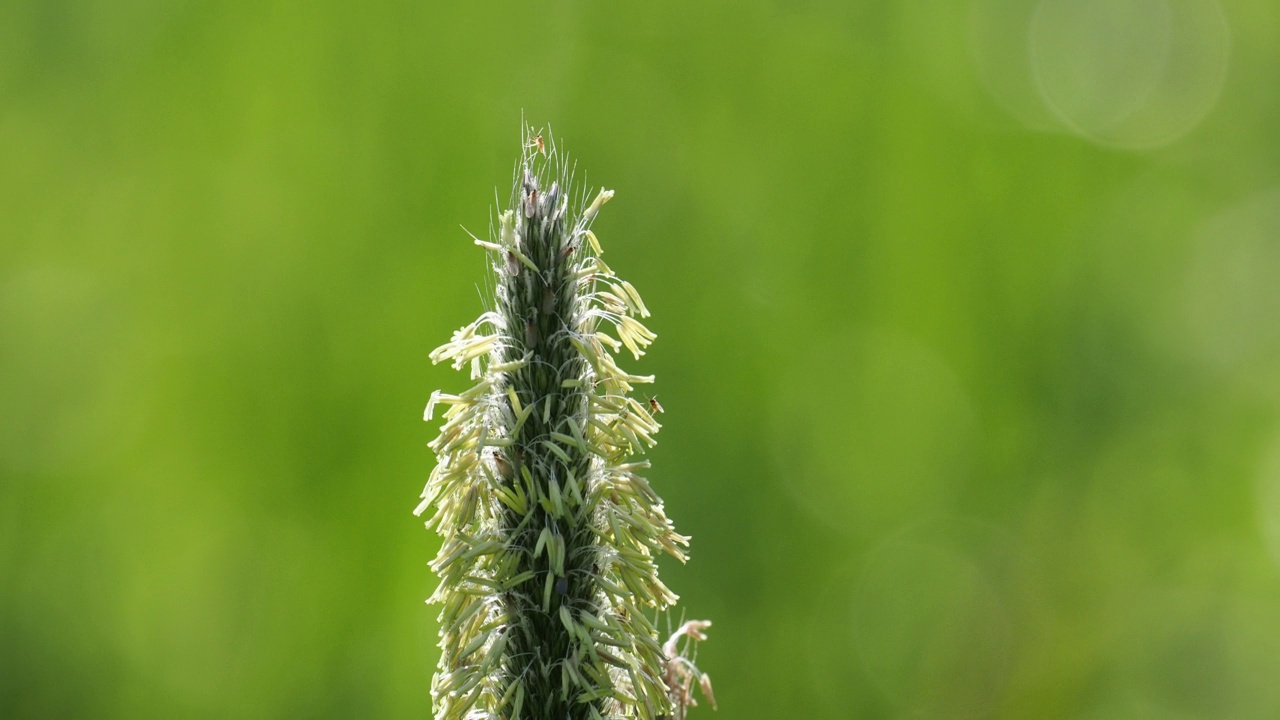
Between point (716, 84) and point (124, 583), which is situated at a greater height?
point (716, 84)

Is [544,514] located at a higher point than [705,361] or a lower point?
lower

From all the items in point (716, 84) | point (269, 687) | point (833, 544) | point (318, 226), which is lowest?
point (269, 687)

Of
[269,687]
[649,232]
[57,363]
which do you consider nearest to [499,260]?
[269,687]

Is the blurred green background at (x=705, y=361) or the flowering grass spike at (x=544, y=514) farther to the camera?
the blurred green background at (x=705, y=361)

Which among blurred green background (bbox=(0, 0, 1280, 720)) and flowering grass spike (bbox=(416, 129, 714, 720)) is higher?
blurred green background (bbox=(0, 0, 1280, 720))

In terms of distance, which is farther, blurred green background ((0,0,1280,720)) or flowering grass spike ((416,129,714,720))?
blurred green background ((0,0,1280,720))

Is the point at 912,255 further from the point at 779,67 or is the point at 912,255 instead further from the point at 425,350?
the point at 425,350

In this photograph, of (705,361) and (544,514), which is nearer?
(544,514)

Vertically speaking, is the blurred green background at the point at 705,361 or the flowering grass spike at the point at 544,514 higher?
the blurred green background at the point at 705,361
